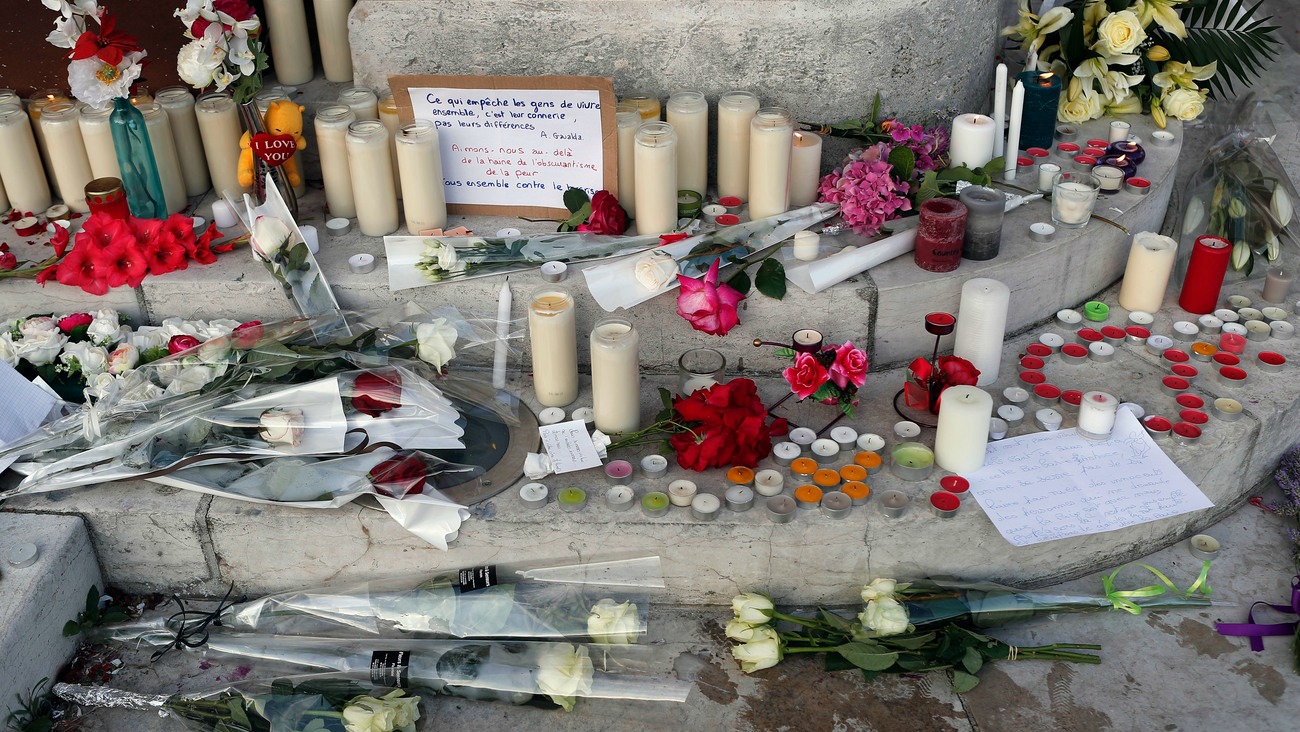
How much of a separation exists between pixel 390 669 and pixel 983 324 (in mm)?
1499

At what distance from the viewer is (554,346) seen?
8.36 ft

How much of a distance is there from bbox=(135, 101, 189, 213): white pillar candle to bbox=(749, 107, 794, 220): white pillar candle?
1.57 metres

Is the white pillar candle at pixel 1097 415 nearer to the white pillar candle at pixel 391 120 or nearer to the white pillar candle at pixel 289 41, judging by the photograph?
the white pillar candle at pixel 391 120

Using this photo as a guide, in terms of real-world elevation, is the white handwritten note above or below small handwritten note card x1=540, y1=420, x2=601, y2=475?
above

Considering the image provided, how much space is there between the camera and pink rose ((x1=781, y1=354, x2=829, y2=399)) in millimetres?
2371

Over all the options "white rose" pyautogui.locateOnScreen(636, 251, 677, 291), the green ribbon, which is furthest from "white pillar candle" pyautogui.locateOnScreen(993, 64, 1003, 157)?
the green ribbon

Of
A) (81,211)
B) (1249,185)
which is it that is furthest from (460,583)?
(1249,185)

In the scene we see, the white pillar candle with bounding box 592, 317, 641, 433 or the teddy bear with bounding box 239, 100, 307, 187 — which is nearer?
the white pillar candle with bounding box 592, 317, 641, 433

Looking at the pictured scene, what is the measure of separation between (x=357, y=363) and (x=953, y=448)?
1.30 metres

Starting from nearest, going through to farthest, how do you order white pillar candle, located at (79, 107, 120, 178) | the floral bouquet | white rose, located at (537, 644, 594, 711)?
white rose, located at (537, 644, 594, 711) < white pillar candle, located at (79, 107, 120, 178) < the floral bouquet

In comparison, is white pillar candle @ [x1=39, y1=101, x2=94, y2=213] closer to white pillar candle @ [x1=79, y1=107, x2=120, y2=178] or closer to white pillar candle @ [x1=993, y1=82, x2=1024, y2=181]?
white pillar candle @ [x1=79, y1=107, x2=120, y2=178]

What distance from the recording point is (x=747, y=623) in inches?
89.2

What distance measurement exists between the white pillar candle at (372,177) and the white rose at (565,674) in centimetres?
130

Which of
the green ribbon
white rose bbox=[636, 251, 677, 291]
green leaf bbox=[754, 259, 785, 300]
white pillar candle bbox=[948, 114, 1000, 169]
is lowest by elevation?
the green ribbon
